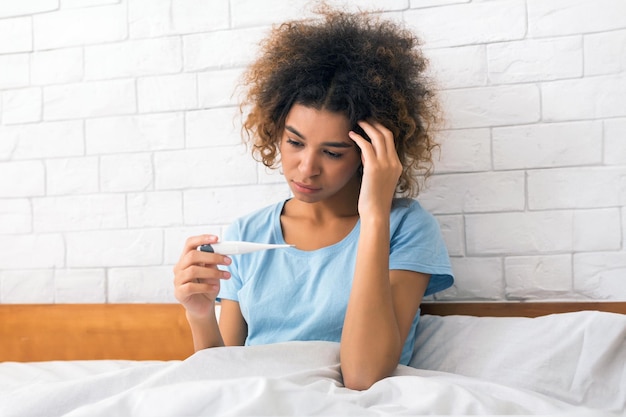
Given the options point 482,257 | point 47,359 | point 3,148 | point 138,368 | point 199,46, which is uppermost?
point 199,46

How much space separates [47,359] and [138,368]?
0.79m

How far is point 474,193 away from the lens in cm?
157

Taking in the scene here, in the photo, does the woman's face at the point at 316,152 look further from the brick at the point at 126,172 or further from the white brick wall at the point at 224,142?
the brick at the point at 126,172

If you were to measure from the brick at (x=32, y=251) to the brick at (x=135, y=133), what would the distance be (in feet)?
0.85

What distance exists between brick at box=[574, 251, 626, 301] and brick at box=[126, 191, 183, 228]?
930 millimetres

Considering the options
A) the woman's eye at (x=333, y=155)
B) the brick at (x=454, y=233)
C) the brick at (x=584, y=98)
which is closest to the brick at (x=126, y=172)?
the woman's eye at (x=333, y=155)

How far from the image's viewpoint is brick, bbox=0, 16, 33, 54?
72.4 inches

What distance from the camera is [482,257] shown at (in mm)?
1569

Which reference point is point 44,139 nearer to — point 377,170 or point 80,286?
point 80,286

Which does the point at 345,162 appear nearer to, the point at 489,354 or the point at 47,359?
the point at 489,354

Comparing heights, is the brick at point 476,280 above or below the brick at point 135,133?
below

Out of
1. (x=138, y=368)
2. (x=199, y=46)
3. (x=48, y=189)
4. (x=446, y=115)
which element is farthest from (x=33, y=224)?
(x=446, y=115)

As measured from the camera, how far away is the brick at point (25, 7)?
182cm

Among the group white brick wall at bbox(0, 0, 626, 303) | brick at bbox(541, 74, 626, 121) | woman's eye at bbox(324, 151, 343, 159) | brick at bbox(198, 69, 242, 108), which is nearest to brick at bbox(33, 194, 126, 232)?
white brick wall at bbox(0, 0, 626, 303)
